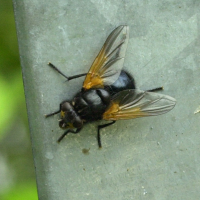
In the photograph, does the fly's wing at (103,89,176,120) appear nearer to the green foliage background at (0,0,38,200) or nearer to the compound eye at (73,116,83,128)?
the compound eye at (73,116,83,128)

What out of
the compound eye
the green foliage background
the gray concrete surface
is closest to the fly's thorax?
the compound eye

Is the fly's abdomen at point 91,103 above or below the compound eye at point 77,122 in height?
above

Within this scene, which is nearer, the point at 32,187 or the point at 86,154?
the point at 86,154

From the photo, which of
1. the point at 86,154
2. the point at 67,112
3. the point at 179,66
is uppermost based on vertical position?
the point at 179,66

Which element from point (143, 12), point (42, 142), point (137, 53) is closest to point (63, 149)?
point (42, 142)

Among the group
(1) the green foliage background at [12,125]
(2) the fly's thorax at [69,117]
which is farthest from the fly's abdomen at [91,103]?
(1) the green foliage background at [12,125]

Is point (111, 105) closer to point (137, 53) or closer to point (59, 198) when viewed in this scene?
point (137, 53)

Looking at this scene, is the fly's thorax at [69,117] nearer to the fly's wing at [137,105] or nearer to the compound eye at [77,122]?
the compound eye at [77,122]
